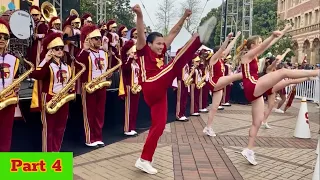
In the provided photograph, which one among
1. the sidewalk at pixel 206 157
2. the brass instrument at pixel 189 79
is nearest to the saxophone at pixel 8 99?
the sidewalk at pixel 206 157

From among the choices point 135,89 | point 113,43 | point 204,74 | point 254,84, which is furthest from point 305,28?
point 254,84

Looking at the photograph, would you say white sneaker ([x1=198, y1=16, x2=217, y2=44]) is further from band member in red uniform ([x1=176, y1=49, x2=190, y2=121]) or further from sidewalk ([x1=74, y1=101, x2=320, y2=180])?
band member in red uniform ([x1=176, y1=49, x2=190, y2=121])

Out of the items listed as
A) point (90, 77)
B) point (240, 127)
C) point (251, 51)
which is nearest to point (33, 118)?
point (90, 77)

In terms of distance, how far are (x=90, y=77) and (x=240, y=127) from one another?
4335 mm

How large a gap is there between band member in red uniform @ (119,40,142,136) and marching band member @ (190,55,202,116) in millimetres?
3061

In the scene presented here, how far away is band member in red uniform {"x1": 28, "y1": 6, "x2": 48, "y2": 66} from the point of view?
7527mm

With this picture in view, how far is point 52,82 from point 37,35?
3738 millimetres

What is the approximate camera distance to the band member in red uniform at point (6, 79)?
4059 mm

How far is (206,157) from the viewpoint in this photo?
5668 millimetres

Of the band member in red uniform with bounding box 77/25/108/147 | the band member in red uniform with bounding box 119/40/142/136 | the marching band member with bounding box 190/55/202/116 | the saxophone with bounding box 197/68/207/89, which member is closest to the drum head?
the band member in red uniform with bounding box 119/40/142/136

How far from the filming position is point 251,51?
17.4 ft

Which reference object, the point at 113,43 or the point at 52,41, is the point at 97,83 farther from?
the point at 113,43

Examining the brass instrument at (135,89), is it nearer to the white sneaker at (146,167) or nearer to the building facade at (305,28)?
the white sneaker at (146,167)

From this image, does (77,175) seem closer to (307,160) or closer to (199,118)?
(307,160)
